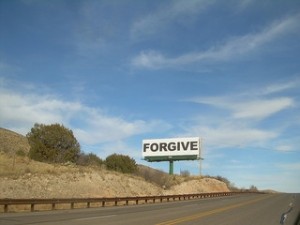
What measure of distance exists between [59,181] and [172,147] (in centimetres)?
3968

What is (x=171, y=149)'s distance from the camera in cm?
8112

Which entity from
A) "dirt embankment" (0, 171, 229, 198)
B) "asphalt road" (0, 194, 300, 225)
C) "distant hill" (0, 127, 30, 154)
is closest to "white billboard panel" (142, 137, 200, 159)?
"dirt embankment" (0, 171, 229, 198)

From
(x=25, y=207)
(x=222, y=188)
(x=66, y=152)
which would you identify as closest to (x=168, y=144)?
(x=222, y=188)

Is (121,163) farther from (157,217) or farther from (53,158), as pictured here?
(157,217)

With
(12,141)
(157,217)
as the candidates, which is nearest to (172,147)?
(12,141)

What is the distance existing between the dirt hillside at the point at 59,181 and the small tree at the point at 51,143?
7.02 metres

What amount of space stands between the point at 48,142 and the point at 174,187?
83.4ft

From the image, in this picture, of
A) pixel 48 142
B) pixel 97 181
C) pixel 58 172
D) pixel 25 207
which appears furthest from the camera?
pixel 48 142

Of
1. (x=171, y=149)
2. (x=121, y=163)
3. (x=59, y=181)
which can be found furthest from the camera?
(x=171, y=149)

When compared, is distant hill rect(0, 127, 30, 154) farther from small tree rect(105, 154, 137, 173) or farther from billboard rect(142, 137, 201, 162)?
billboard rect(142, 137, 201, 162)

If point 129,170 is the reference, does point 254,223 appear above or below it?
below

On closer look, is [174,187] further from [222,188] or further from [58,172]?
[58,172]

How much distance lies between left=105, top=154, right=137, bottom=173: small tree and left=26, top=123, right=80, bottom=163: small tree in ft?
47.1

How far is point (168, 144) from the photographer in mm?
81562
